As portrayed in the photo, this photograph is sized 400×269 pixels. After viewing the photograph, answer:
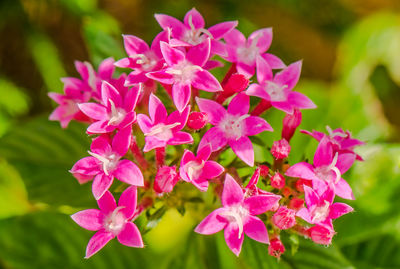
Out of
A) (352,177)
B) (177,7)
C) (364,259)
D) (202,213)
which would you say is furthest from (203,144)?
(177,7)

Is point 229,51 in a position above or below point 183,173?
above

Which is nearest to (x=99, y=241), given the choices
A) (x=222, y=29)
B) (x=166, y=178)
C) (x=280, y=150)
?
(x=166, y=178)

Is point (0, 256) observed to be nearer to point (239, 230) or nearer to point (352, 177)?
Answer: point (239, 230)

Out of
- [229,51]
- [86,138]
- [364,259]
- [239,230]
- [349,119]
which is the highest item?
[229,51]

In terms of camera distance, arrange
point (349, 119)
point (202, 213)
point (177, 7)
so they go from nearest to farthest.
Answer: point (202, 213) → point (349, 119) → point (177, 7)

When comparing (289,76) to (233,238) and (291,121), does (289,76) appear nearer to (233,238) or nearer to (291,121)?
(291,121)

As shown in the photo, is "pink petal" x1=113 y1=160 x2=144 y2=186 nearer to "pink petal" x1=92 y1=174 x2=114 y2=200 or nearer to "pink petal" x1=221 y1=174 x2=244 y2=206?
"pink petal" x1=92 y1=174 x2=114 y2=200

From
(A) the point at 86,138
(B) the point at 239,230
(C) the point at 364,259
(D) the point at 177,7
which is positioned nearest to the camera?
(B) the point at 239,230

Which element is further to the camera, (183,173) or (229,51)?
(229,51)
